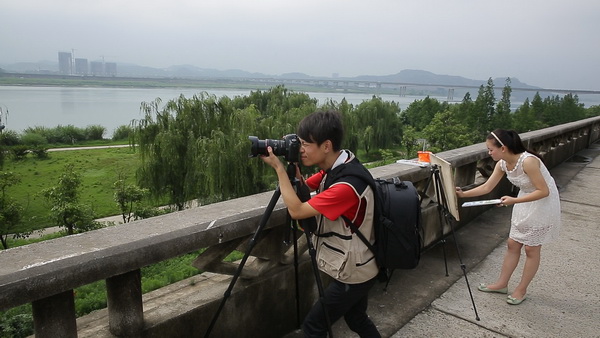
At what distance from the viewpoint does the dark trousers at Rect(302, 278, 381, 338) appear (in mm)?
2314

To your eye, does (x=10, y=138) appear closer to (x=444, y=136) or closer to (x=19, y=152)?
(x=19, y=152)

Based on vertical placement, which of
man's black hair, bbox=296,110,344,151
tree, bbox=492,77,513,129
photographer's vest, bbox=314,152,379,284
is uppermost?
man's black hair, bbox=296,110,344,151

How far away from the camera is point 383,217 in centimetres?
221

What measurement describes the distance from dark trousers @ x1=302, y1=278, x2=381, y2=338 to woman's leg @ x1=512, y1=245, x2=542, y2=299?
1.88m

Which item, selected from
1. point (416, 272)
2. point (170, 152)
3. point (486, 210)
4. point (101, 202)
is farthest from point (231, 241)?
point (101, 202)

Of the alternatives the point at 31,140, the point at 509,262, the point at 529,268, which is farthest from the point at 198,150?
the point at 31,140

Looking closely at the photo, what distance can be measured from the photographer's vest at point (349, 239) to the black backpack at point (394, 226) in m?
0.02

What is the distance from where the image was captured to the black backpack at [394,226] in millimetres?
2223

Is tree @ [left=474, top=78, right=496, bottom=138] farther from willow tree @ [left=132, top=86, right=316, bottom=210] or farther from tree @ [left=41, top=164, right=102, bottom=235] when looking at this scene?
tree @ [left=41, top=164, right=102, bottom=235]

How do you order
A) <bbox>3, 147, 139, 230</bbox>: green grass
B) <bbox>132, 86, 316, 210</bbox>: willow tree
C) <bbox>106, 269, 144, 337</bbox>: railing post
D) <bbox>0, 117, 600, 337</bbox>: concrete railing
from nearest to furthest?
<bbox>0, 117, 600, 337</bbox>: concrete railing, <bbox>106, 269, 144, 337</bbox>: railing post, <bbox>132, 86, 316, 210</bbox>: willow tree, <bbox>3, 147, 139, 230</bbox>: green grass

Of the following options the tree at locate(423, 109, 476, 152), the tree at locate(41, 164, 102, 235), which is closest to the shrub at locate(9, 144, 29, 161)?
the tree at locate(41, 164, 102, 235)

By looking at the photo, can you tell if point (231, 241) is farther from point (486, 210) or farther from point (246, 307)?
point (486, 210)

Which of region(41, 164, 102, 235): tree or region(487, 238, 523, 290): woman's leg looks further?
region(41, 164, 102, 235): tree

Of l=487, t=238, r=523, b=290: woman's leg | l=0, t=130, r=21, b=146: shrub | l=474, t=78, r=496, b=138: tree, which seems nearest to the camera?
l=487, t=238, r=523, b=290: woman's leg
